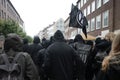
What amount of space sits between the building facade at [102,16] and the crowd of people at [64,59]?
31.1 metres

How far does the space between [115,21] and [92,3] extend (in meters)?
17.3

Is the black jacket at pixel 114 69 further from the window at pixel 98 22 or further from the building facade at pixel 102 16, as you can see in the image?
the window at pixel 98 22

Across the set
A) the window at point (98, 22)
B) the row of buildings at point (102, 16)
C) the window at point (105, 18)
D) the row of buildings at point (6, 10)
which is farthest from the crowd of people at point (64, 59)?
the row of buildings at point (6, 10)

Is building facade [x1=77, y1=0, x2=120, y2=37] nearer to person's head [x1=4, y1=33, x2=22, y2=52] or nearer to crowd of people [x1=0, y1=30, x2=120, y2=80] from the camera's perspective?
crowd of people [x1=0, y1=30, x2=120, y2=80]

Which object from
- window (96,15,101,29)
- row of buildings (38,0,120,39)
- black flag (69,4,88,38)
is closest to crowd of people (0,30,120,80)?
black flag (69,4,88,38)

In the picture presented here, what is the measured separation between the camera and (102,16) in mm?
49312

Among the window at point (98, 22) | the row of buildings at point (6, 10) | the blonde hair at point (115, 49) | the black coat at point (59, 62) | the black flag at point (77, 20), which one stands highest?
the row of buildings at point (6, 10)

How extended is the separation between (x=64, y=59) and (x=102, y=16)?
43.3m

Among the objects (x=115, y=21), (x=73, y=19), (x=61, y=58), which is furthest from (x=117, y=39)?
(x=115, y=21)

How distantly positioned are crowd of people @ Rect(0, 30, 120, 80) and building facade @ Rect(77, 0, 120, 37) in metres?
31.1

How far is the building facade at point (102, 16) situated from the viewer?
42.5m

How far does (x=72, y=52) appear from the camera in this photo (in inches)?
263

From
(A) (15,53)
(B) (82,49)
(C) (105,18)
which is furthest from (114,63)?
(C) (105,18)

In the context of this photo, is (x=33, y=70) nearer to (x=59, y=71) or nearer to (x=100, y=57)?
(x=59, y=71)
